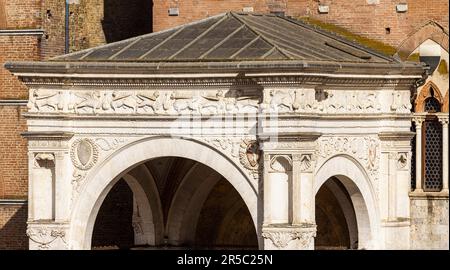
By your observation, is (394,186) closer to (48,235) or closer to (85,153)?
(85,153)

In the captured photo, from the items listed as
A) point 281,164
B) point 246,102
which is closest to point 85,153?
point 246,102

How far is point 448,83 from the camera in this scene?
43562mm

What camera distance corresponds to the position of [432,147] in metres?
43.6

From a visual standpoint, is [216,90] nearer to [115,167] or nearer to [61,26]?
[115,167]

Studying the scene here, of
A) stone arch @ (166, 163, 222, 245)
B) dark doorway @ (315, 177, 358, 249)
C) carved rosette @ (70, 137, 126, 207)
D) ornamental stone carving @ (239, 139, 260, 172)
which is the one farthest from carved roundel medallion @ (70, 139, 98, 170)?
dark doorway @ (315, 177, 358, 249)

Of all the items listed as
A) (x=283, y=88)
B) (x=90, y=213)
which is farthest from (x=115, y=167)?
(x=283, y=88)

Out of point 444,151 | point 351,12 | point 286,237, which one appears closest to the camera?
point 286,237

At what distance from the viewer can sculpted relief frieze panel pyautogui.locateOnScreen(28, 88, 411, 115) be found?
37781 mm

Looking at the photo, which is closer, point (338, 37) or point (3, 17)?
point (338, 37)

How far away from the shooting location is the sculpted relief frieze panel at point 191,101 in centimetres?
3778

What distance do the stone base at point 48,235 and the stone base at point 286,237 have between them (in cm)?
368

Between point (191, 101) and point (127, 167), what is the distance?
5.47 ft

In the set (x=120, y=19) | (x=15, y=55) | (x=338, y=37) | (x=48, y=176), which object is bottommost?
(x=48, y=176)

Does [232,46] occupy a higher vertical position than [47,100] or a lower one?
higher
